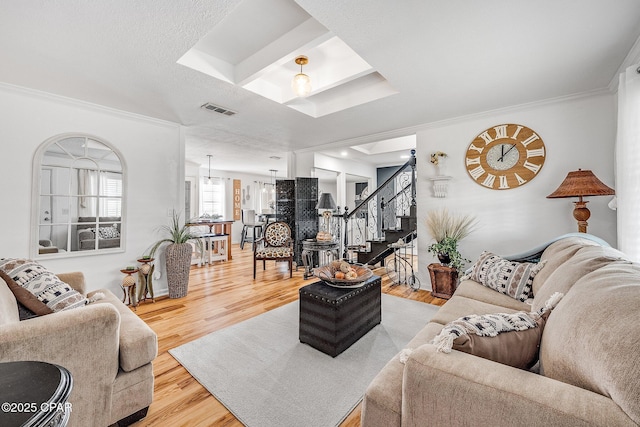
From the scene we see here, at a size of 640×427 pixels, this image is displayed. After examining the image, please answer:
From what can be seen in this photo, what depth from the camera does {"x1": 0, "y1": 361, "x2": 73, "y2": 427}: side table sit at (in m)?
0.61

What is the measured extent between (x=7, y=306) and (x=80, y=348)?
1.64 feet

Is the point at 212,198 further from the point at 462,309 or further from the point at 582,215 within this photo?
the point at 582,215

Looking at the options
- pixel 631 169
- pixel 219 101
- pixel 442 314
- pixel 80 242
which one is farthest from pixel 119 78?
pixel 631 169

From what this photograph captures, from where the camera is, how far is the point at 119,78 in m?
2.52

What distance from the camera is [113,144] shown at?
338 centimetres

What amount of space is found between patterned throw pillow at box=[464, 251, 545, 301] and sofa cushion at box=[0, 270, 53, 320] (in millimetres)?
3255

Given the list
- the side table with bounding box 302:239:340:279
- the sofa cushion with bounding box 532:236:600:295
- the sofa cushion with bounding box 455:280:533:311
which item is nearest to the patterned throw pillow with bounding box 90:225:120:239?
the side table with bounding box 302:239:340:279

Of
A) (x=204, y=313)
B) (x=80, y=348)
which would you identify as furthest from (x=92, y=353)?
(x=204, y=313)

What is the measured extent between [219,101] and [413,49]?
2.16 metres

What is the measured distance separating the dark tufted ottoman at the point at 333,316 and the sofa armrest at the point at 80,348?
1.36m

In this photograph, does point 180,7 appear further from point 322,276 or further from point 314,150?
point 314,150

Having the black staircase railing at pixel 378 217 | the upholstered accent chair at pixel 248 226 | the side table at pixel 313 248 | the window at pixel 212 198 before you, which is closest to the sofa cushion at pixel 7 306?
the side table at pixel 313 248

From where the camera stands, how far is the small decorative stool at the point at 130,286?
3.22m

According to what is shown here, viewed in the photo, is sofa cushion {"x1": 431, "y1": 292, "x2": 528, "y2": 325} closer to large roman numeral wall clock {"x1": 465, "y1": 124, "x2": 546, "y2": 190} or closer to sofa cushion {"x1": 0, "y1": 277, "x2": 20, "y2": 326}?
large roman numeral wall clock {"x1": 465, "y1": 124, "x2": 546, "y2": 190}
